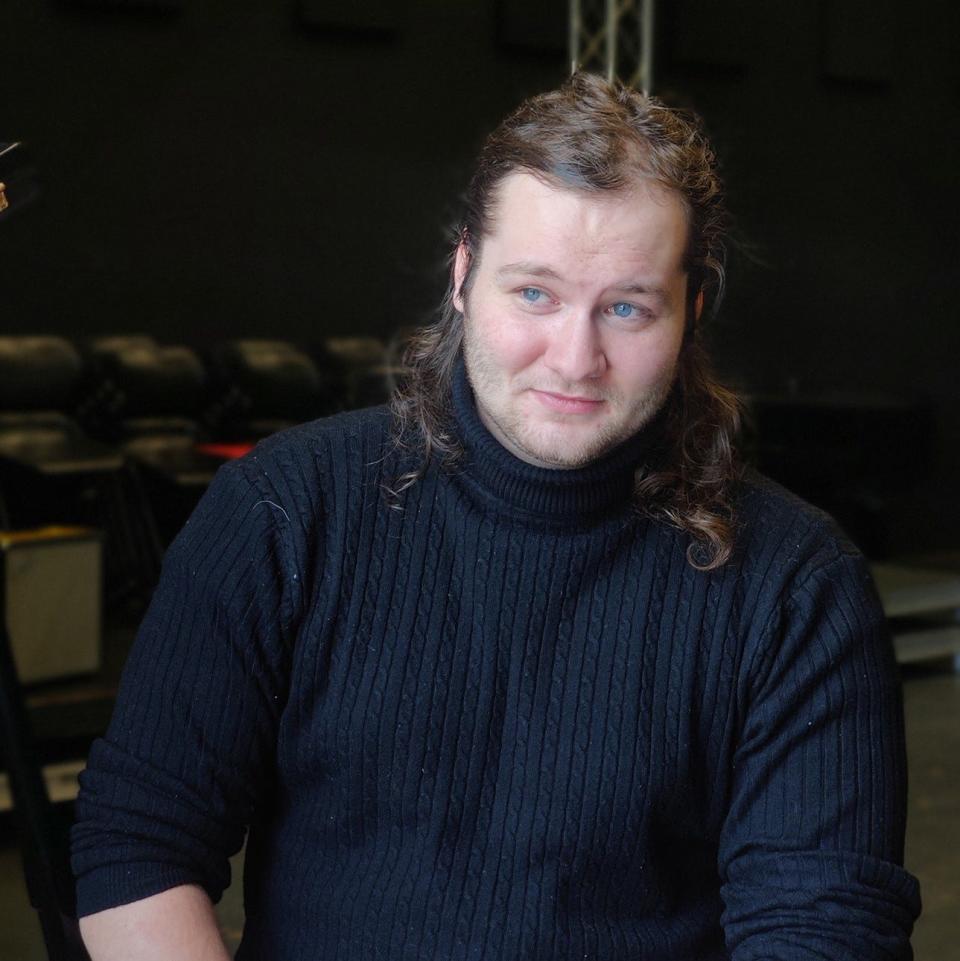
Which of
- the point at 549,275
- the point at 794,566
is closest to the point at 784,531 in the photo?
the point at 794,566

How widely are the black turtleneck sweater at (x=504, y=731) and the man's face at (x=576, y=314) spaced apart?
0.22 feet

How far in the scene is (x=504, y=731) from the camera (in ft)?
4.32

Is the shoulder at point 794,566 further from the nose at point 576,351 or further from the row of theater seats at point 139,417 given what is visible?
the row of theater seats at point 139,417

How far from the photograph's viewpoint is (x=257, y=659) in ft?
4.25

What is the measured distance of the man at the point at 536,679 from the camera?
126cm

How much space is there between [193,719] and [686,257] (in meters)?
0.59

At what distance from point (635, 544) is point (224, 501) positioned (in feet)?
1.26

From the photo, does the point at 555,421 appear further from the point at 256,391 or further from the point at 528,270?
the point at 256,391

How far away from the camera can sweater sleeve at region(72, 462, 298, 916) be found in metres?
1.26

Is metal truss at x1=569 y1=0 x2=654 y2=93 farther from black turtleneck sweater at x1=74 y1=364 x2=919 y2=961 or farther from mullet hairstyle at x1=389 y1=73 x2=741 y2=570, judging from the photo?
black turtleneck sweater at x1=74 y1=364 x2=919 y2=961

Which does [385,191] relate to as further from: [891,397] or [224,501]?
[224,501]

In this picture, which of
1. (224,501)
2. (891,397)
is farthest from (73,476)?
(891,397)

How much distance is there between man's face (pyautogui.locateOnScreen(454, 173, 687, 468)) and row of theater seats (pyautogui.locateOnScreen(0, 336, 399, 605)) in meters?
3.08

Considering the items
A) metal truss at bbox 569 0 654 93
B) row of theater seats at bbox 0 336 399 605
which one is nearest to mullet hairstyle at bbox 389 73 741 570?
row of theater seats at bbox 0 336 399 605
